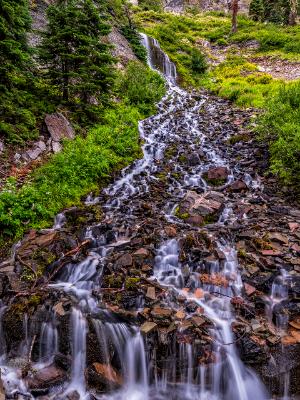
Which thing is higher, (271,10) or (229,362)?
(271,10)

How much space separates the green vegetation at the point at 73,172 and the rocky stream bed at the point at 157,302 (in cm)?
50

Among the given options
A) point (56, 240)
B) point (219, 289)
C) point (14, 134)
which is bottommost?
point (219, 289)

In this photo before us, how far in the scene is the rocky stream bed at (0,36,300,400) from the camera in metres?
5.83

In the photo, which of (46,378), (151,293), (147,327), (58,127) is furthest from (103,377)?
(58,127)

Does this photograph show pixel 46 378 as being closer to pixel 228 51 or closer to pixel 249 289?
pixel 249 289

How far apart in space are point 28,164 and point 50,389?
22.0ft

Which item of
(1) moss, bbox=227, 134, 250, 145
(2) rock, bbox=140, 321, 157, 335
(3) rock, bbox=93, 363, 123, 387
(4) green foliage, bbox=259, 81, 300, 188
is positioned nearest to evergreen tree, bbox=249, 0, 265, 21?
(4) green foliage, bbox=259, 81, 300, 188

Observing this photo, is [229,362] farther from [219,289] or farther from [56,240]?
[56,240]

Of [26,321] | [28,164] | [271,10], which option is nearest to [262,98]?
[28,164]

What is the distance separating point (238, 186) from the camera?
1108 centimetres

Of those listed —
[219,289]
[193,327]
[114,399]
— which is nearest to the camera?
[114,399]

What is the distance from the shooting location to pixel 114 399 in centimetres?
570

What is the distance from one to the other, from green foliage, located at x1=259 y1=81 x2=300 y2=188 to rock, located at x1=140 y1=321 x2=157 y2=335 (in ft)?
22.6

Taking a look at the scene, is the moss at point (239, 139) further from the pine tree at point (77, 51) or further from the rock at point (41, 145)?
the rock at point (41, 145)
